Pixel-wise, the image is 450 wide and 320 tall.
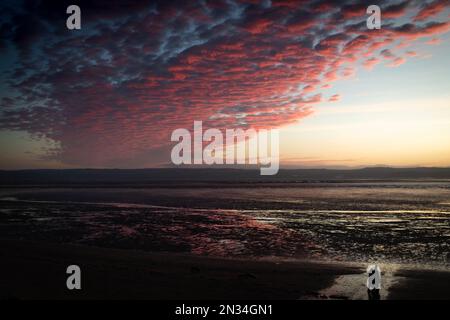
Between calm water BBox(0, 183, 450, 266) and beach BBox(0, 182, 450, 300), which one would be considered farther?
calm water BBox(0, 183, 450, 266)

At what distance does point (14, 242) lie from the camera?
17.5 m

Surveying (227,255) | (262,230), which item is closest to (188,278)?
(227,255)

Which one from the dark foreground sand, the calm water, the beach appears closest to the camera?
the dark foreground sand

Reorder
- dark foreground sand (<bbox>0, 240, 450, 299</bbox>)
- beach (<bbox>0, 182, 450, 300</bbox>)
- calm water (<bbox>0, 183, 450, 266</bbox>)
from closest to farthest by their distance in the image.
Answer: dark foreground sand (<bbox>0, 240, 450, 299</bbox>) < beach (<bbox>0, 182, 450, 300</bbox>) < calm water (<bbox>0, 183, 450, 266</bbox>)

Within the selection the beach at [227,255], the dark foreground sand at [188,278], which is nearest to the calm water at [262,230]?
the beach at [227,255]

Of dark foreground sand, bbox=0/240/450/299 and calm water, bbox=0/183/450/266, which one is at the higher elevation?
dark foreground sand, bbox=0/240/450/299

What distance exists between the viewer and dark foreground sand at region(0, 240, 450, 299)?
9.89 m

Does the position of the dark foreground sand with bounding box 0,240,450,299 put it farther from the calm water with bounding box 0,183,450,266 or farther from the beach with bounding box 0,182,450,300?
the calm water with bounding box 0,183,450,266

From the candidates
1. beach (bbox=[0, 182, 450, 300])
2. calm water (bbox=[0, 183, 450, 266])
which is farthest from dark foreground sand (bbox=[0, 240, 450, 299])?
calm water (bbox=[0, 183, 450, 266])

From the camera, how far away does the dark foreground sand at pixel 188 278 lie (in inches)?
389
